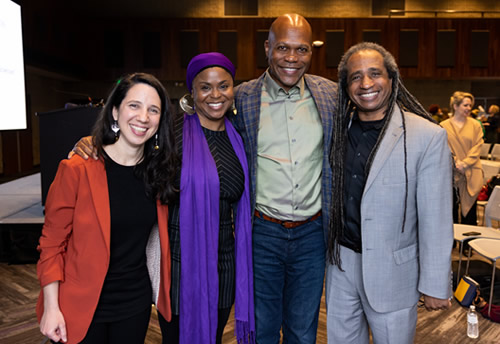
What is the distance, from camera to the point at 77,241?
1443 millimetres

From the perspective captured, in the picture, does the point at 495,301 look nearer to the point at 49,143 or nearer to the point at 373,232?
the point at 373,232

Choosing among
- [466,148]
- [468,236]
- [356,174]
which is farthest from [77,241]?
[466,148]

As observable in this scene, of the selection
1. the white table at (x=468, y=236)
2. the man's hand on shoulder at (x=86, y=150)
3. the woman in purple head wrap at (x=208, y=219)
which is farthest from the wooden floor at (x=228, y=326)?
the man's hand on shoulder at (x=86, y=150)

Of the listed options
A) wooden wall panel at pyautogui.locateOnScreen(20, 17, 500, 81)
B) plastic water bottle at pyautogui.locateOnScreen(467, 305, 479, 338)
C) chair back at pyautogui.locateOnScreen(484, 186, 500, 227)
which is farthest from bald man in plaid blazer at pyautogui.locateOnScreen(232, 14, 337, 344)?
wooden wall panel at pyautogui.locateOnScreen(20, 17, 500, 81)

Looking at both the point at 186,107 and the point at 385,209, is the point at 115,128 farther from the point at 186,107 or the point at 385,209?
the point at 385,209

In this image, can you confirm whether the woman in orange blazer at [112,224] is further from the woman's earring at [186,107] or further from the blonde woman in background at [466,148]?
the blonde woman in background at [466,148]

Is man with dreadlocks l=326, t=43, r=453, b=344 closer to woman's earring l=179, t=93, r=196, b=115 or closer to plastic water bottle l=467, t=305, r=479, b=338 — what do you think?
woman's earring l=179, t=93, r=196, b=115

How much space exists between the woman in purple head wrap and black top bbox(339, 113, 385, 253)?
489 mm

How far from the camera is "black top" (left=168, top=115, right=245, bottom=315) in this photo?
6.21 feet

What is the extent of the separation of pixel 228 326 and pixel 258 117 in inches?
78.9

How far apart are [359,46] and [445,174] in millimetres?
669

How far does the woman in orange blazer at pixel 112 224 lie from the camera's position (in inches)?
55.9

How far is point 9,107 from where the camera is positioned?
14.2 ft

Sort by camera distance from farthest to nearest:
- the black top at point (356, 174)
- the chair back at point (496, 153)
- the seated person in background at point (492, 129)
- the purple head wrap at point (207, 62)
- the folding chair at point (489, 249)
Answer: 1. the seated person in background at point (492, 129)
2. the chair back at point (496, 153)
3. the folding chair at point (489, 249)
4. the purple head wrap at point (207, 62)
5. the black top at point (356, 174)
